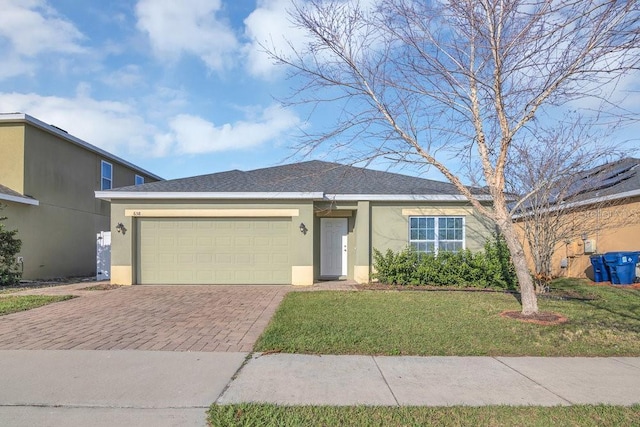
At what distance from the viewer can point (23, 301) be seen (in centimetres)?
989

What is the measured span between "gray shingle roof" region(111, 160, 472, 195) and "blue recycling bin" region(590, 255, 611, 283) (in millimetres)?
5005

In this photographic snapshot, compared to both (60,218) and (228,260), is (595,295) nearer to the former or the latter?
(228,260)

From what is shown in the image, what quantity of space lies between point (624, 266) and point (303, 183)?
399 inches

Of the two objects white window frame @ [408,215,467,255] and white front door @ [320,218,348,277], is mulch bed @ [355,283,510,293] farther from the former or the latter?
white front door @ [320,218,348,277]

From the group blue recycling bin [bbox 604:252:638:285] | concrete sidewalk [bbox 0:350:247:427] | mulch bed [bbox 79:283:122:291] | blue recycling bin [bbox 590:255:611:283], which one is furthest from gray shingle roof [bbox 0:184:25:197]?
blue recycling bin [bbox 604:252:638:285]

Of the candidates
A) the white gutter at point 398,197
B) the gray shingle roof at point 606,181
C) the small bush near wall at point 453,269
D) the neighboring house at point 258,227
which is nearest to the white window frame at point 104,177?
the neighboring house at point 258,227

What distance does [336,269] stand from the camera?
14781mm

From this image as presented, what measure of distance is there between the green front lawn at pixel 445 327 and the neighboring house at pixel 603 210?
2.85m

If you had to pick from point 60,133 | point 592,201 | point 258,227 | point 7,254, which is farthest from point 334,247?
point 60,133

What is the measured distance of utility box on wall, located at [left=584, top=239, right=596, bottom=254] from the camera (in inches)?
578

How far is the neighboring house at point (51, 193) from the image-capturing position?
14.8 m

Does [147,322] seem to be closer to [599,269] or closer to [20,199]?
[20,199]

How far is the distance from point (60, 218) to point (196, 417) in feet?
52.4

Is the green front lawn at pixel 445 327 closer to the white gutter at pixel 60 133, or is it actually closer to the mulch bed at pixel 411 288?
the mulch bed at pixel 411 288
